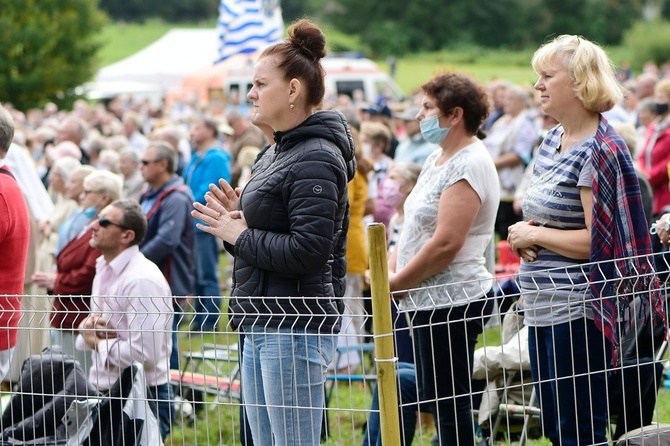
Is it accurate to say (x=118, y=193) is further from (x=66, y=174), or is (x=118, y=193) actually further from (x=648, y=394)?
(x=648, y=394)

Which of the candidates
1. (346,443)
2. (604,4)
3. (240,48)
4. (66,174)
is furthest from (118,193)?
(604,4)

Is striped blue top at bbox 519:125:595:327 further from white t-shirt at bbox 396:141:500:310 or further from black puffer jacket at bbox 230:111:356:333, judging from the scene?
black puffer jacket at bbox 230:111:356:333

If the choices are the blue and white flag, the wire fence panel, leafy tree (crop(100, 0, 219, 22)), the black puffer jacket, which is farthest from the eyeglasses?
leafy tree (crop(100, 0, 219, 22))

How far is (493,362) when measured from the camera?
4.71 m

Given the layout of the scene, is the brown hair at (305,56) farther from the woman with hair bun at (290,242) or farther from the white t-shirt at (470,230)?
the white t-shirt at (470,230)

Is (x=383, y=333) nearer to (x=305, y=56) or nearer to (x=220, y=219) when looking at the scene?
(x=220, y=219)

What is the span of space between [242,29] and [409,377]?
13343mm

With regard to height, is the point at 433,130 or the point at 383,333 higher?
the point at 433,130

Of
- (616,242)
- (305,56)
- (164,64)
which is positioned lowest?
(616,242)

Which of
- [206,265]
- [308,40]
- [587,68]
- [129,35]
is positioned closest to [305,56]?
[308,40]

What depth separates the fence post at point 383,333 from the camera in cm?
301

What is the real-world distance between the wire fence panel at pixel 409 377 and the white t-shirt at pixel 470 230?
24mm

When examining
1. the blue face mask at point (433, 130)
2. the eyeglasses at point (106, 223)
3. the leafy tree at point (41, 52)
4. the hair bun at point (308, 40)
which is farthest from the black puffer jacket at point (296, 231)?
the leafy tree at point (41, 52)

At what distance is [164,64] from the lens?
40812 mm
